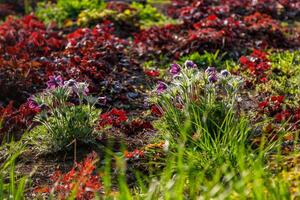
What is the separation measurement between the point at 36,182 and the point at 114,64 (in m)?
3.25

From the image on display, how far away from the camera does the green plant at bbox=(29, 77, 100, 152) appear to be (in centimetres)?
578

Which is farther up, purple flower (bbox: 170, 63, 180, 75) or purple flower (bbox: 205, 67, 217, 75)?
purple flower (bbox: 205, 67, 217, 75)

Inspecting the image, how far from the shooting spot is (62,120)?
5824mm

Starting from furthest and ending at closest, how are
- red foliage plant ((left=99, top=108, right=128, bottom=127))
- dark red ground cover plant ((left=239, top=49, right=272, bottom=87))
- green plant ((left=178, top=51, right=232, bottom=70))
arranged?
green plant ((left=178, top=51, right=232, bottom=70)) → dark red ground cover plant ((left=239, top=49, right=272, bottom=87)) → red foliage plant ((left=99, top=108, right=128, bottom=127))

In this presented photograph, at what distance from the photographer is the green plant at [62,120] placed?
5777 millimetres

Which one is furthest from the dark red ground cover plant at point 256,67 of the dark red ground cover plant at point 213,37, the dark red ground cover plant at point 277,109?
the dark red ground cover plant at point 277,109

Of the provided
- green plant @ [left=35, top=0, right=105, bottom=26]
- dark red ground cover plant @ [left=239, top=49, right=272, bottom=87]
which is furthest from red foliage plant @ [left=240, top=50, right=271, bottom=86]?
green plant @ [left=35, top=0, right=105, bottom=26]

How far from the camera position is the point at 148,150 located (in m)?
5.48

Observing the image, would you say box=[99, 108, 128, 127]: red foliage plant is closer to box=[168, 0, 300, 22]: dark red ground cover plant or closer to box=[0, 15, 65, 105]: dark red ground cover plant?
box=[0, 15, 65, 105]: dark red ground cover plant

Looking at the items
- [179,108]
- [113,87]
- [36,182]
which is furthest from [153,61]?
[36,182]

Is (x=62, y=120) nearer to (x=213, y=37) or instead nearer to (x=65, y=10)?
(x=213, y=37)

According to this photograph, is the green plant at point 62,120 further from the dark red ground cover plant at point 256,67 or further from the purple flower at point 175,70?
the dark red ground cover plant at point 256,67

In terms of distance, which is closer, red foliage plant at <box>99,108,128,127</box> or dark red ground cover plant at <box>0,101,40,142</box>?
red foliage plant at <box>99,108,128,127</box>

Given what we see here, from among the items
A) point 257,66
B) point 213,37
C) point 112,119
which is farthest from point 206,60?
point 112,119
